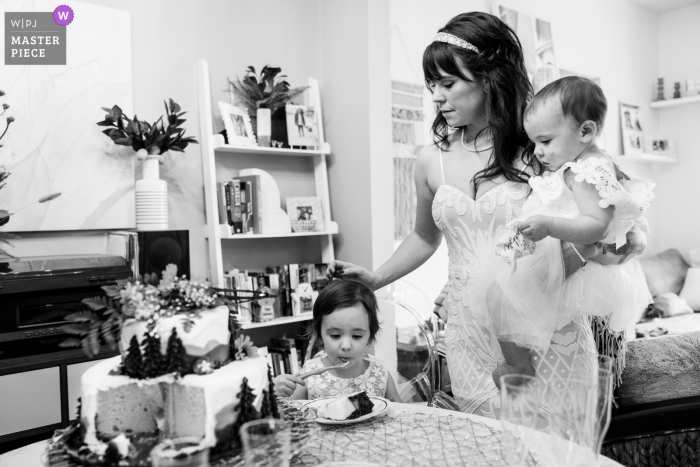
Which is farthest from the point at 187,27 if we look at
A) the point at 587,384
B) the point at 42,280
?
the point at 587,384

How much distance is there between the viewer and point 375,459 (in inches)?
41.0

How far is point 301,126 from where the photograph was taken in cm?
349

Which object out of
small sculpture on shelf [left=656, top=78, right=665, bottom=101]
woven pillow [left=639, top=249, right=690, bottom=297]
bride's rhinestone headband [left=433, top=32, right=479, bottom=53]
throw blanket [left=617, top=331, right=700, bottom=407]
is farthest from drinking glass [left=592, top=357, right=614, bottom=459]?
small sculpture on shelf [left=656, top=78, right=665, bottom=101]

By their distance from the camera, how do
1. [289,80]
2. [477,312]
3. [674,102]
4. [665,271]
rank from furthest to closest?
[674,102]
[665,271]
[289,80]
[477,312]

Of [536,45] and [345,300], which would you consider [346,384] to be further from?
[536,45]

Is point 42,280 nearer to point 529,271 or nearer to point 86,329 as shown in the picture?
point 86,329

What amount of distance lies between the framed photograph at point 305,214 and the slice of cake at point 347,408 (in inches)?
89.6

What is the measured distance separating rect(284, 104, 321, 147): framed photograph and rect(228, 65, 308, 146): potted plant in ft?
0.25

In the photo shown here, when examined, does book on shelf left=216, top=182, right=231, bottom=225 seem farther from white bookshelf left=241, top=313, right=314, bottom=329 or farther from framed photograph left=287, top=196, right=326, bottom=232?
white bookshelf left=241, top=313, right=314, bottom=329

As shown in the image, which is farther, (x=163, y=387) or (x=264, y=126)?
(x=264, y=126)

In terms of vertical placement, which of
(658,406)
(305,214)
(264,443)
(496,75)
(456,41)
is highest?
(456,41)

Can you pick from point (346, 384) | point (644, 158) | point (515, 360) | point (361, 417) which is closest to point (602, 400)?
point (361, 417)

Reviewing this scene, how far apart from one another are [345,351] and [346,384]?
0.39 ft

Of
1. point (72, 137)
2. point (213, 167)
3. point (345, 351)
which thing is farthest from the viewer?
point (213, 167)
